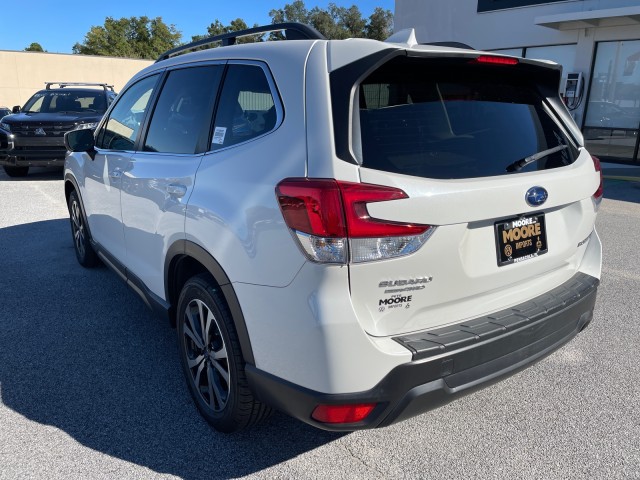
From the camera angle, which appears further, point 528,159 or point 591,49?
point 591,49

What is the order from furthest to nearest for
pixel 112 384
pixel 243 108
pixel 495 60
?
pixel 112 384 → pixel 243 108 → pixel 495 60

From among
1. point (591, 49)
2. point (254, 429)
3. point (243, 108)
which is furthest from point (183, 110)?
point (591, 49)

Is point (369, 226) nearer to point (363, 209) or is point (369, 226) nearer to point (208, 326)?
point (363, 209)

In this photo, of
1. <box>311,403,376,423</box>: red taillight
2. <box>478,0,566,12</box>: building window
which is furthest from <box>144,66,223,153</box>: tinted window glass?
<box>478,0,566,12</box>: building window

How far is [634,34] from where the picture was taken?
491 inches

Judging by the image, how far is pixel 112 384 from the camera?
3.09 m

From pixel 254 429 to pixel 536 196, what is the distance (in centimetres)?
176

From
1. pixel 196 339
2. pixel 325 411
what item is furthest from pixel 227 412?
pixel 325 411

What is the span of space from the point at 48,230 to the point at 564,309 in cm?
625

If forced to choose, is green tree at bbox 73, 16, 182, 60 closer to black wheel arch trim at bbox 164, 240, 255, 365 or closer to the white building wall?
the white building wall

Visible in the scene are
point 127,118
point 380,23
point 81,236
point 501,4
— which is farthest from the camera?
point 380,23

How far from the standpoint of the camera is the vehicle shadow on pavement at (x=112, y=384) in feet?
8.23

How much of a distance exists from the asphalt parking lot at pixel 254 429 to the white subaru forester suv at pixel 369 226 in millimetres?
238

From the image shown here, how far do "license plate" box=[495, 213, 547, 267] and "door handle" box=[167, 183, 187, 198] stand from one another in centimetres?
152
